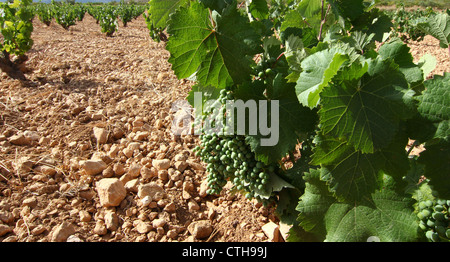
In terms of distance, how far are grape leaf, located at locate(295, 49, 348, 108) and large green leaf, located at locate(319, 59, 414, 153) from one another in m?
0.06

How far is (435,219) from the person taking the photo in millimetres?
1218

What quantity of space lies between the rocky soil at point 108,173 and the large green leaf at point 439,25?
4.61 feet

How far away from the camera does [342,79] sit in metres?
1.06

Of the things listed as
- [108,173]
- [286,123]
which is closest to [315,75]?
[286,123]

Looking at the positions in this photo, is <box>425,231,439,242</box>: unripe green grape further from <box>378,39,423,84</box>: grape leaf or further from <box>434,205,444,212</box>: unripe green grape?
<box>378,39,423,84</box>: grape leaf

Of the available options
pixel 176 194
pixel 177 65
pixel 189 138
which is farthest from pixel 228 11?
pixel 189 138

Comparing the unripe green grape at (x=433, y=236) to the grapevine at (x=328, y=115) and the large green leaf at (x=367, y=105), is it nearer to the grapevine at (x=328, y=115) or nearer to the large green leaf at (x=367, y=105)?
the grapevine at (x=328, y=115)

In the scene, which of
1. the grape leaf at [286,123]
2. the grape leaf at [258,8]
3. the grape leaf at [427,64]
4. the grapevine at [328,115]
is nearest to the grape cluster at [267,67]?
the grapevine at [328,115]

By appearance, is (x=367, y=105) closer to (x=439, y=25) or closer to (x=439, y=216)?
(x=439, y=216)

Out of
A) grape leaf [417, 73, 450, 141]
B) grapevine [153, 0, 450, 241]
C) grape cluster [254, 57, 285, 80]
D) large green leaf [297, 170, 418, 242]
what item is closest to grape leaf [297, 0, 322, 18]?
grapevine [153, 0, 450, 241]

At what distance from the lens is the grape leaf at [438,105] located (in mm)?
1122

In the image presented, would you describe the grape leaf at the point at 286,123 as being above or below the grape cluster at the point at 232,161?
above

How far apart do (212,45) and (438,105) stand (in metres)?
0.99

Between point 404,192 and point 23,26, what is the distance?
23.5ft
